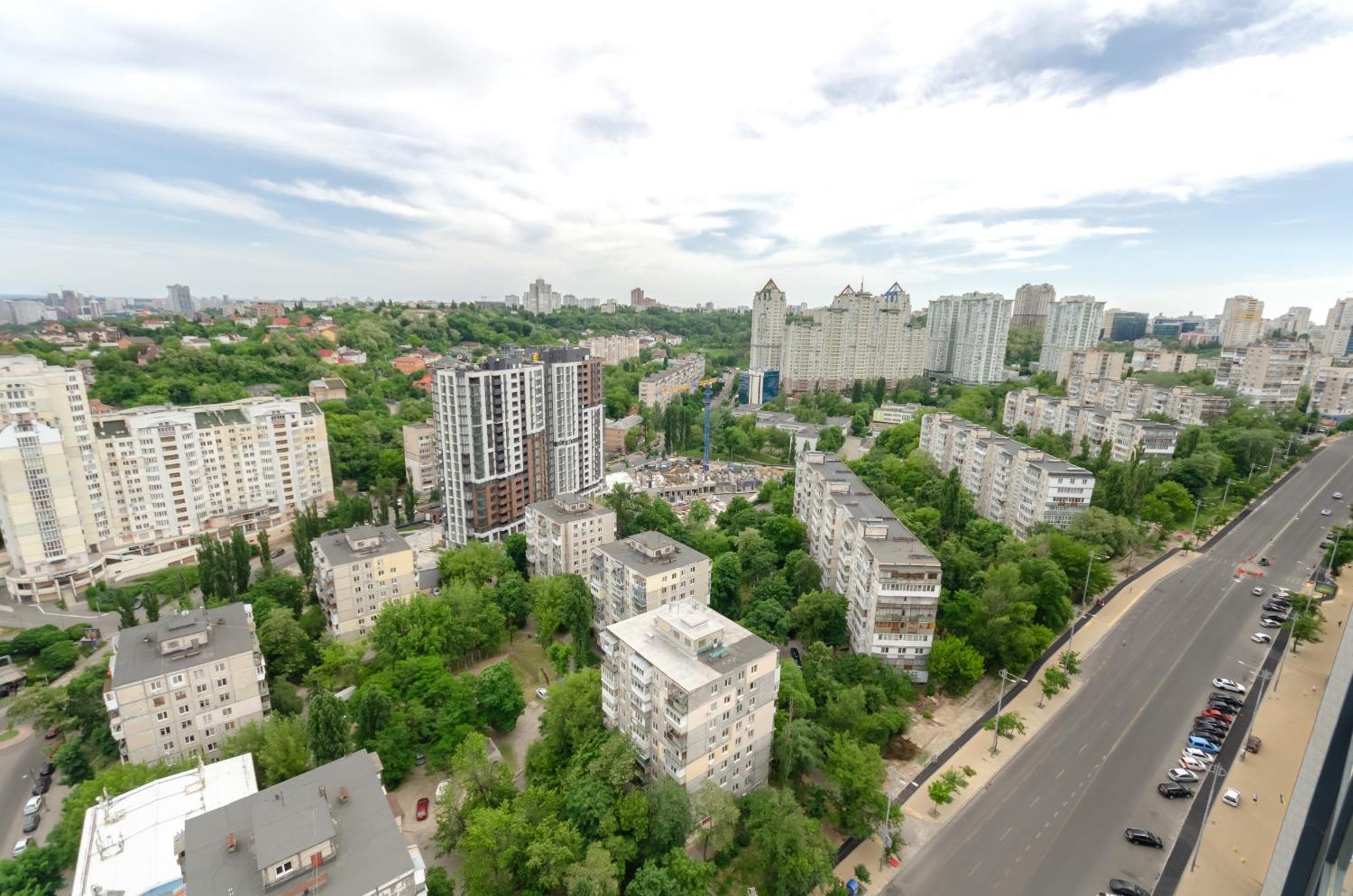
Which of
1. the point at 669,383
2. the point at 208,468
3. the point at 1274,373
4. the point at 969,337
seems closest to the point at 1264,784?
the point at 208,468

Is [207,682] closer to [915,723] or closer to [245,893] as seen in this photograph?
[245,893]

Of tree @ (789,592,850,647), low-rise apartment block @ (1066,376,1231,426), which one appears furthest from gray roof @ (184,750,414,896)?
low-rise apartment block @ (1066,376,1231,426)

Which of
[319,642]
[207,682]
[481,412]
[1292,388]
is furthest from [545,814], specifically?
[1292,388]

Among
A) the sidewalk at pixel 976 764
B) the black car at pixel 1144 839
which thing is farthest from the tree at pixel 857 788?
the black car at pixel 1144 839

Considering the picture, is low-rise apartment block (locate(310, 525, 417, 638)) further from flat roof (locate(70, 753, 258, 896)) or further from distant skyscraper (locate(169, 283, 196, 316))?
distant skyscraper (locate(169, 283, 196, 316))

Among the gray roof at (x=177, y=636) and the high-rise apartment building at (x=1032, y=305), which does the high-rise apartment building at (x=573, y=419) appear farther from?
the high-rise apartment building at (x=1032, y=305)

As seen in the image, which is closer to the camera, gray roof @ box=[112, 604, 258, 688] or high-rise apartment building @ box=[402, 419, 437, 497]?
gray roof @ box=[112, 604, 258, 688]
